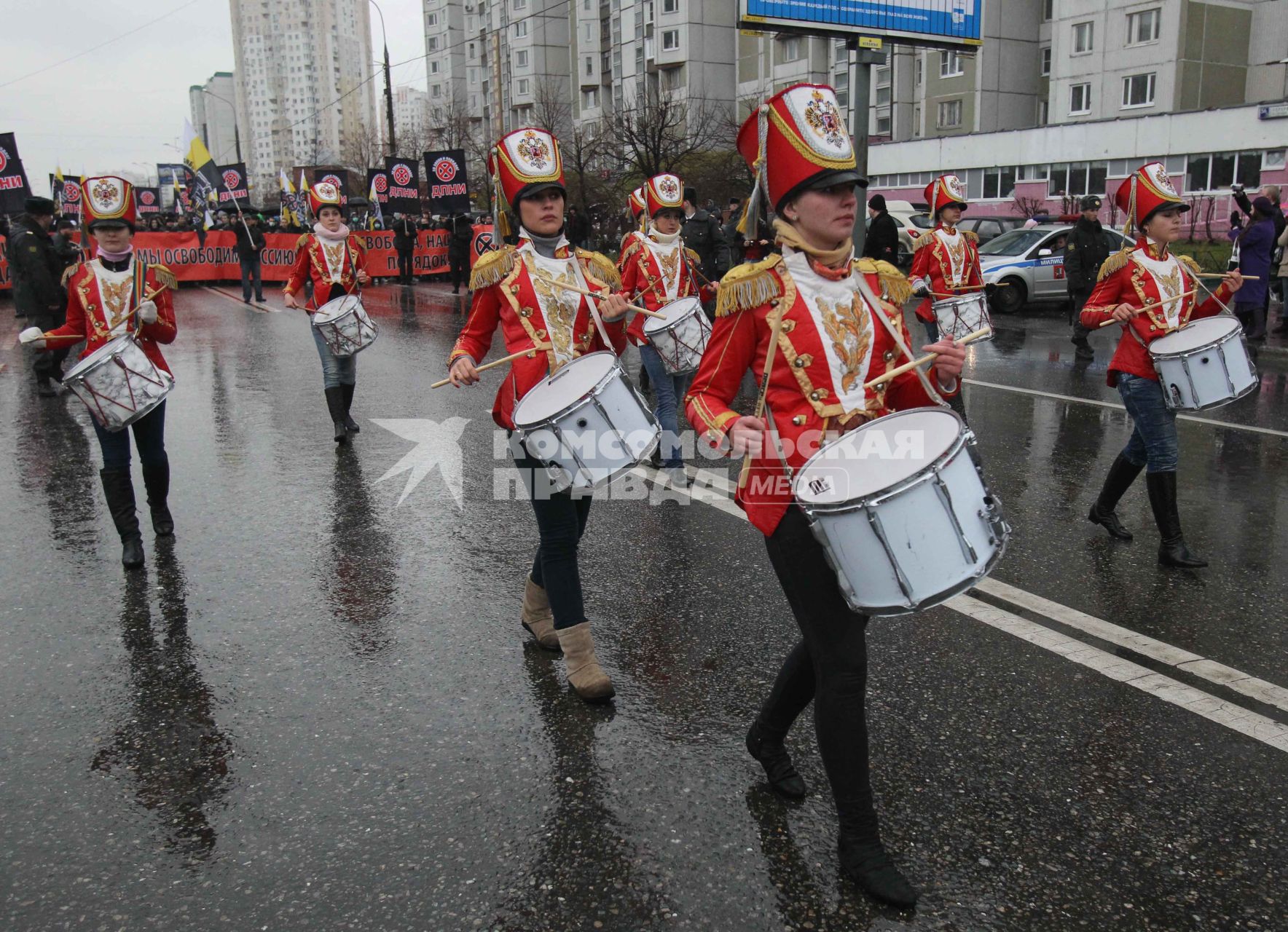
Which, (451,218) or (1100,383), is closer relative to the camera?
(1100,383)

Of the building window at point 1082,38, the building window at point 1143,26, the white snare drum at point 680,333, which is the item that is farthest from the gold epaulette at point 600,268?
the building window at point 1082,38

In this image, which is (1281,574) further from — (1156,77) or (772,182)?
(1156,77)

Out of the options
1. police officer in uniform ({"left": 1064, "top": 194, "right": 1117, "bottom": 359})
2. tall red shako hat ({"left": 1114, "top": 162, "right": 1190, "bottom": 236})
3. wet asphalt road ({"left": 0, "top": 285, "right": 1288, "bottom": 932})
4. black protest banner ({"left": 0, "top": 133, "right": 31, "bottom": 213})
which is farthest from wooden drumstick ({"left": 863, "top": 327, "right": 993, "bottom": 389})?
black protest banner ({"left": 0, "top": 133, "right": 31, "bottom": 213})

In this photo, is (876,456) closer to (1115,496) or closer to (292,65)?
(1115,496)

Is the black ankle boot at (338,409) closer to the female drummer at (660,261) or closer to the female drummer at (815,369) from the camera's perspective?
the female drummer at (660,261)

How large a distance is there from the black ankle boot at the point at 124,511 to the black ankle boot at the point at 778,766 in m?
3.98

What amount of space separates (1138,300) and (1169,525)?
1.23 meters

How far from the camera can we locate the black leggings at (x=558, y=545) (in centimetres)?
418

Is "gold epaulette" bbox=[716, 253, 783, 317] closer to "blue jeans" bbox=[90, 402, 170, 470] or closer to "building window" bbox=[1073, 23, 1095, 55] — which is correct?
"blue jeans" bbox=[90, 402, 170, 470]

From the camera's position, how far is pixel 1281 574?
216 inches

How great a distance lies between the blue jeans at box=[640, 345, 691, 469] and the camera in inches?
308

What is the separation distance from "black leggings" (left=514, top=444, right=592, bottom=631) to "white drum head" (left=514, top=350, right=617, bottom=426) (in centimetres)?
25

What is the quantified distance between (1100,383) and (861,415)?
31.5 ft

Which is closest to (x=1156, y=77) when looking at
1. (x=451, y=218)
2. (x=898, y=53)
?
(x=898, y=53)
